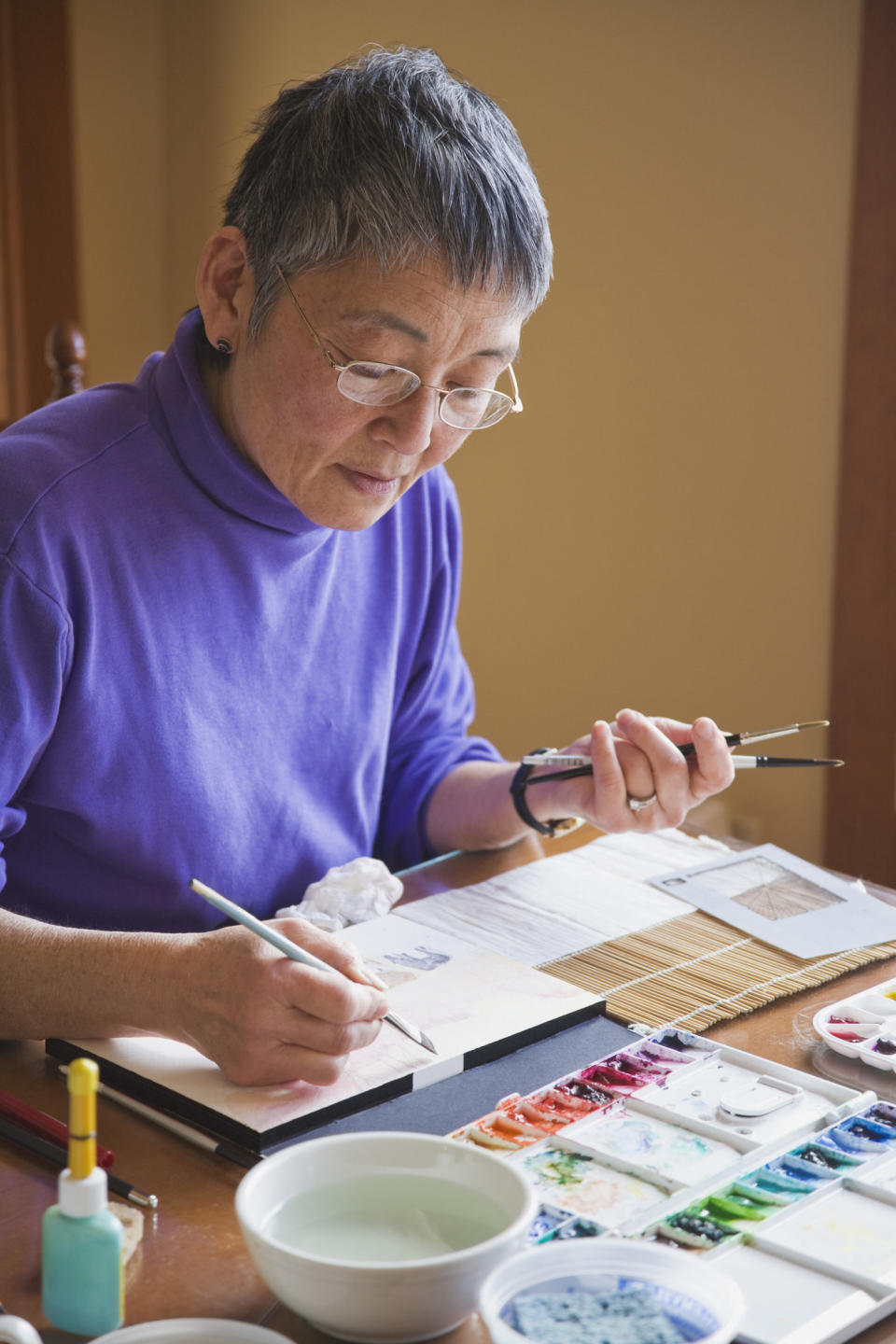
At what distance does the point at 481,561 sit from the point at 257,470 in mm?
1825

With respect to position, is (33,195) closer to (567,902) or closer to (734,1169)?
(567,902)

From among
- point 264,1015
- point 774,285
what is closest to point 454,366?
point 264,1015

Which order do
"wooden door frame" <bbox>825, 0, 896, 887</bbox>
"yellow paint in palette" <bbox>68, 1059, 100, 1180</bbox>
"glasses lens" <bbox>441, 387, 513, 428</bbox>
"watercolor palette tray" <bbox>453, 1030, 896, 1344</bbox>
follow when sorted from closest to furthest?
1. "yellow paint in palette" <bbox>68, 1059, 100, 1180</bbox>
2. "watercolor palette tray" <bbox>453, 1030, 896, 1344</bbox>
3. "glasses lens" <bbox>441, 387, 513, 428</bbox>
4. "wooden door frame" <bbox>825, 0, 896, 887</bbox>

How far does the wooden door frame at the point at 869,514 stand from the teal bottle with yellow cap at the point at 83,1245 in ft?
6.68

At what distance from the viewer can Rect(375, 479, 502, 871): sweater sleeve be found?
1.69m

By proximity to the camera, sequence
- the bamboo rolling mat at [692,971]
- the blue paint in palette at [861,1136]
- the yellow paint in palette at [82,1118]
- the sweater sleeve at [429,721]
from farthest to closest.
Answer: the sweater sleeve at [429,721] → the bamboo rolling mat at [692,971] → the blue paint in palette at [861,1136] → the yellow paint in palette at [82,1118]

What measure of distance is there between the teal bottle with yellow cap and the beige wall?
2.09 m

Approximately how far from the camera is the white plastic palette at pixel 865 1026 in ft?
3.45

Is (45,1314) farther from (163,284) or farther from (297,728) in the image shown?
(163,284)

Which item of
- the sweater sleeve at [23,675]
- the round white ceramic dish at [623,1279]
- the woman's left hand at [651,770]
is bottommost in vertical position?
the round white ceramic dish at [623,1279]

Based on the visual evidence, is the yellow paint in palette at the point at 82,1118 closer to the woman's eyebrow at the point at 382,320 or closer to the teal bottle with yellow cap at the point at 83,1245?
the teal bottle with yellow cap at the point at 83,1245

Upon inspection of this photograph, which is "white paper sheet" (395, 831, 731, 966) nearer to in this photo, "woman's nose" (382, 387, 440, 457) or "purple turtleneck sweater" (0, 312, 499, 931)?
"purple turtleneck sweater" (0, 312, 499, 931)

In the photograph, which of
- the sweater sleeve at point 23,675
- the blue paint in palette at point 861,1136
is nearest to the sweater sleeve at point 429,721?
the sweater sleeve at point 23,675

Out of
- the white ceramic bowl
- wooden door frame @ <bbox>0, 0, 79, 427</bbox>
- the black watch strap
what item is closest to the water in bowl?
the white ceramic bowl
